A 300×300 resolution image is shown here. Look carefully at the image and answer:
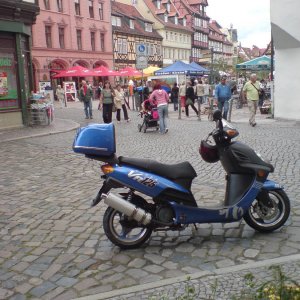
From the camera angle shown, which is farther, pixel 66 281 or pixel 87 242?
pixel 87 242

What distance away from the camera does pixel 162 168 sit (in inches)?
167

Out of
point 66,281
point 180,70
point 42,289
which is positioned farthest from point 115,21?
point 42,289

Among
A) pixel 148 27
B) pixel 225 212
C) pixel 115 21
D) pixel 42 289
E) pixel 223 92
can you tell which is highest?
pixel 148 27

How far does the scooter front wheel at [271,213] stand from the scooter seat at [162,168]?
808 millimetres

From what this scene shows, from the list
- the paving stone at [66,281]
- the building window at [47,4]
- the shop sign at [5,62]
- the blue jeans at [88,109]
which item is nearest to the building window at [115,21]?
the building window at [47,4]

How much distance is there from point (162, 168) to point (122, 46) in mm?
52737

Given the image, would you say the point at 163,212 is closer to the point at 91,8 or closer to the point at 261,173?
the point at 261,173

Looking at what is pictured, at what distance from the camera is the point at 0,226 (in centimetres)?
518

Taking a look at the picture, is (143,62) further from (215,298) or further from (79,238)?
(215,298)

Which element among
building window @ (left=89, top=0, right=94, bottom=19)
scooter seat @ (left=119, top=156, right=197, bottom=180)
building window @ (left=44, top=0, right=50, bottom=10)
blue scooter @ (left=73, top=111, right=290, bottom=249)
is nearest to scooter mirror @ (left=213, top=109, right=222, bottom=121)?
blue scooter @ (left=73, top=111, right=290, bottom=249)

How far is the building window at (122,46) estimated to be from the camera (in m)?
54.5

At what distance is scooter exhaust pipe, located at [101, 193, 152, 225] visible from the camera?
13.5 feet

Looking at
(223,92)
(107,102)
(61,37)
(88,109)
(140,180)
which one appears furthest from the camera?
(61,37)

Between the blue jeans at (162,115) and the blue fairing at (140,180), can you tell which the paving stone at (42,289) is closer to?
the blue fairing at (140,180)
